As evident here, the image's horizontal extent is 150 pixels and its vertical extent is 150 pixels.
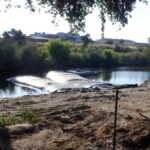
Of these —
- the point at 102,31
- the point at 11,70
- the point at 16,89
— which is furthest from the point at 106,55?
the point at 102,31

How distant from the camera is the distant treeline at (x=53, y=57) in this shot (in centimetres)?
5322

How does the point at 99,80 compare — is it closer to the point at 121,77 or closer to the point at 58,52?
the point at 121,77

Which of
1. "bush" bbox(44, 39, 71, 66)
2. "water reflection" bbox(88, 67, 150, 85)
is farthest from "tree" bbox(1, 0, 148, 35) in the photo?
"bush" bbox(44, 39, 71, 66)

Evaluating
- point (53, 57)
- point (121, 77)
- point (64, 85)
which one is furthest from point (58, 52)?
point (64, 85)

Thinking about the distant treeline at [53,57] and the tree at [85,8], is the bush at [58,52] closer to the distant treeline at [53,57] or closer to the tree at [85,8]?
the distant treeline at [53,57]

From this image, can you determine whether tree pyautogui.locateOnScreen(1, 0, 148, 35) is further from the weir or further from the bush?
the bush

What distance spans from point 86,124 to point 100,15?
3062mm

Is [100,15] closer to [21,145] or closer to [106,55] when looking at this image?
[21,145]

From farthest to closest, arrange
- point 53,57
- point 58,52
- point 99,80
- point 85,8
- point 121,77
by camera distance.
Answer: point 58,52
point 53,57
point 121,77
point 99,80
point 85,8

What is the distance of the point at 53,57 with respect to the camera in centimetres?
6262

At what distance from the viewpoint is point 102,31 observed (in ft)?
28.3

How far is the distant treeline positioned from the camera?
53219 millimetres

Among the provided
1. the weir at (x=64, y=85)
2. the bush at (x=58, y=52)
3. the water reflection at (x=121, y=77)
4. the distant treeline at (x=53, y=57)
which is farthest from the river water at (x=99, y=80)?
the bush at (x=58, y=52)

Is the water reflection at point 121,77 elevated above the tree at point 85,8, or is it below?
below
